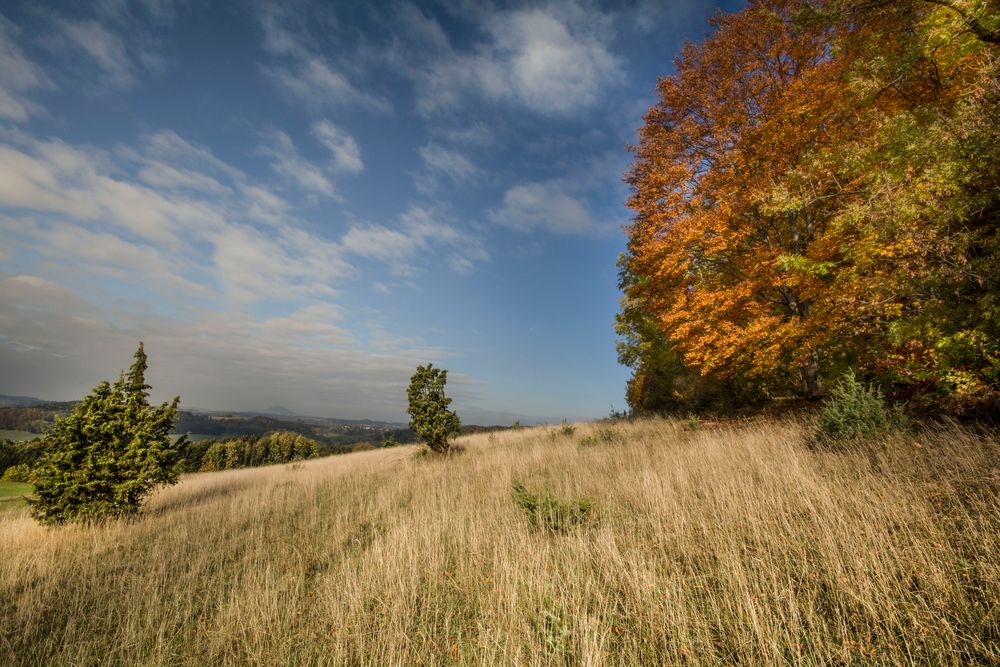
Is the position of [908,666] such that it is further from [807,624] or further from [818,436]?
[818,436]

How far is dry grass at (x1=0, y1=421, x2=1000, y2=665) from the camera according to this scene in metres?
2.48

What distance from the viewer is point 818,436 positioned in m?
6.90

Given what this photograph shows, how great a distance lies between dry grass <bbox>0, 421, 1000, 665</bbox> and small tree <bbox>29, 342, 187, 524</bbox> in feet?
4.00

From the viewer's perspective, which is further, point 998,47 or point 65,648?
point 998,47

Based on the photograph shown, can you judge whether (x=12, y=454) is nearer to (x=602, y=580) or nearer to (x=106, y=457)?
(x=106, y=457)

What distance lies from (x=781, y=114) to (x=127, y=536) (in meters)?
16.9

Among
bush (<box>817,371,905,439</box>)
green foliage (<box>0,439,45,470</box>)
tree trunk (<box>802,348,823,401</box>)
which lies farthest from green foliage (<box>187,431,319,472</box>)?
bush (<box>817,371,905,439</box>)

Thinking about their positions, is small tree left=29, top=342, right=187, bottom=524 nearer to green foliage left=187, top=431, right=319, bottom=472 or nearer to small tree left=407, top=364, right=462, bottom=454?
small tree left=407, top=364, right=462, bottom=454

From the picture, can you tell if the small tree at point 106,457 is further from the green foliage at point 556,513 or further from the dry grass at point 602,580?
the green foliage at point 556,513

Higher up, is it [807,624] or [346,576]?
[807,624]

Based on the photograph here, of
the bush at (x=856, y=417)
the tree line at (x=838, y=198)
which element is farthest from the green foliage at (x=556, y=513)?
the tree line at (x=838, y=198)

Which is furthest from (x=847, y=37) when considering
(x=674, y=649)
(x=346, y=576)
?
(x=346, y=576)

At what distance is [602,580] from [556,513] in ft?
5.28

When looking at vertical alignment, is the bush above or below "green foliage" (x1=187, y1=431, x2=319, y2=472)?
above
